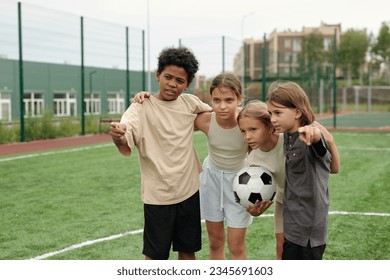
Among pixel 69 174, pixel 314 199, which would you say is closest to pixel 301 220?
pixel 314 199

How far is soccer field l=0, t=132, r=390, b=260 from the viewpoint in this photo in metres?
4.26

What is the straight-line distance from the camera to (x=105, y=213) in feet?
18.2

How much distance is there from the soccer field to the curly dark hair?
1635 mm

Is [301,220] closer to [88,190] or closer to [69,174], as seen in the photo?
[88,190]

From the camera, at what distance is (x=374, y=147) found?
39.7ft

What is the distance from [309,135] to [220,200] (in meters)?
1.00

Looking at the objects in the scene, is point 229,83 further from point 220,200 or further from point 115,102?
point 115,102

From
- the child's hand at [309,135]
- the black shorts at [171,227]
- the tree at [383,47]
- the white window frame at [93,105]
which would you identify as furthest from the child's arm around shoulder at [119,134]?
the tree at [383,47]

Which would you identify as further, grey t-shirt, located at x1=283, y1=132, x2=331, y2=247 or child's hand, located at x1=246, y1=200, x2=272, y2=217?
child's hand, located at x1=246, y1=200, x2=272, y2=217

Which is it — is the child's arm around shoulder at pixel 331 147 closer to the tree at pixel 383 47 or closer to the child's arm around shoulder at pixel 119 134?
the child's arm around shoulder at pixel 119 134

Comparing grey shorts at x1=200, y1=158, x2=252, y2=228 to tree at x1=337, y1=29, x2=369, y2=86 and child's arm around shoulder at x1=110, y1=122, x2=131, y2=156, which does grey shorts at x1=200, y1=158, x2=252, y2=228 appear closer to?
child's arm around shoulder at x1=110, y1=122, x2=131, y2=156

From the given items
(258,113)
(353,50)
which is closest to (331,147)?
(258,113)

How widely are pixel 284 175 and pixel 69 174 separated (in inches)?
226

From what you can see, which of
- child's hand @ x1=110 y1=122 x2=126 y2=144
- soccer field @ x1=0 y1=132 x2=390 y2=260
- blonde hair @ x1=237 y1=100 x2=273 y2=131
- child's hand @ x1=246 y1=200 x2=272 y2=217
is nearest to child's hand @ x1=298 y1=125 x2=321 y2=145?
blonde hair @ x1=237 y1=100 x2=273 y2=131
